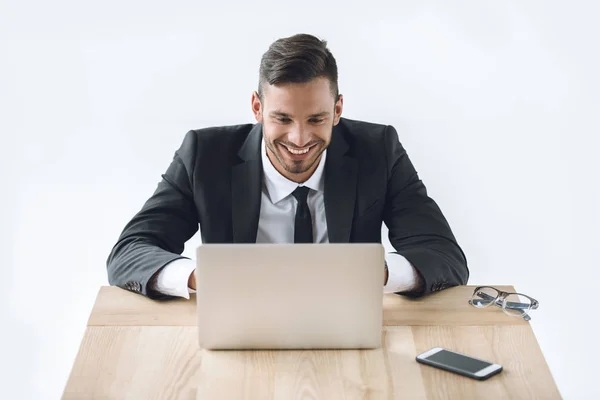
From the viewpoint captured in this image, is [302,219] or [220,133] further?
[220,133]

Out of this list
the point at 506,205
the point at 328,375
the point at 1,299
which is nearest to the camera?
the point at 328,375

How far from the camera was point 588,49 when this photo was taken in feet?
14.6

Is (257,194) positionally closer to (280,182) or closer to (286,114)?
(280,182)

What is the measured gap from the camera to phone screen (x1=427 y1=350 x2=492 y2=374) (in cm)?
201

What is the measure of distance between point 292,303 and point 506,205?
2608 millimetres

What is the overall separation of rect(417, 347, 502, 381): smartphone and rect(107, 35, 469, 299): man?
592 millimetres

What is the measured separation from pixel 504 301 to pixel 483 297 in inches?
2.5

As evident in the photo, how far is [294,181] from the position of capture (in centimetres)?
293

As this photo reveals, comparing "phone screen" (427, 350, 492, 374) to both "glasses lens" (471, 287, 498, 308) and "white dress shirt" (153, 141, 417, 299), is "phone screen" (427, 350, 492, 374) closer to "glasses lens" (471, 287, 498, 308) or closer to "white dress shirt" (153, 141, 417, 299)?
"glasses lens" (471, 287, 498, 308)

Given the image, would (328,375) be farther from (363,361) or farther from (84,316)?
(84,316)

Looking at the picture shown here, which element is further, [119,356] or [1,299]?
[1,299]

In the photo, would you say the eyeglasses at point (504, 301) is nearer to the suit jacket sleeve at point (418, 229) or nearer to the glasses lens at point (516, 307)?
the glasses lens at point (516, 307)

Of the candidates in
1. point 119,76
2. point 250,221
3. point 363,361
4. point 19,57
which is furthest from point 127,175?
→ point 363,361

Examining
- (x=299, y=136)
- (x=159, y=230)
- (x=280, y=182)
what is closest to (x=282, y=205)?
(x=280, y=182)
